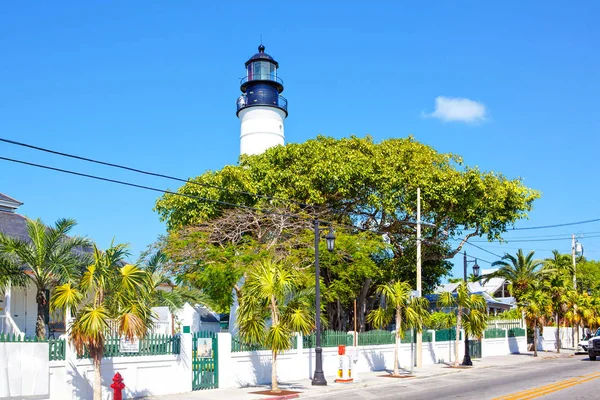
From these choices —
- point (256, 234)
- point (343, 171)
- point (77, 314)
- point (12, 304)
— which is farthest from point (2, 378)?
point (343, 171)

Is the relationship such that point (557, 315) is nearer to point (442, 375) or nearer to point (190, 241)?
point (442, 375)

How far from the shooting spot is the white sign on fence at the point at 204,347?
20.8m

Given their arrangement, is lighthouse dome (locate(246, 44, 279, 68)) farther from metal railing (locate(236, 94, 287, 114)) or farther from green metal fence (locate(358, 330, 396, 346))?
green metal fence (locate(358, 330, 396, 346))

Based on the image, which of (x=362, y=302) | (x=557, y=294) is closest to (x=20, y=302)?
(x=362, y=302)

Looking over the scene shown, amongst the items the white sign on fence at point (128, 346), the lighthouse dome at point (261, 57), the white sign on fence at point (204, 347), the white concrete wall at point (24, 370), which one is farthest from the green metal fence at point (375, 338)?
the lighthouse dome at point (261, 57)

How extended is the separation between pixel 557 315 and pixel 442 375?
21361mm

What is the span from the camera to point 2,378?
14.6 m

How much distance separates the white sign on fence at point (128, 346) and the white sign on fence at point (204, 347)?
2.66 m

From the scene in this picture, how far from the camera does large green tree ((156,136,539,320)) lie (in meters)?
33.7

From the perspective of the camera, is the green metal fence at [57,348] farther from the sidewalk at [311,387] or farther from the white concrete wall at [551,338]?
the white concrete wall at [551,338]

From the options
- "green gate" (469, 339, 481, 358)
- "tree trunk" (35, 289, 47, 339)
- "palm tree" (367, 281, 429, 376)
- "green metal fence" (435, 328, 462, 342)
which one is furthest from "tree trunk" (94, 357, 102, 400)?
"green gate" (469, 339, 481, 358)

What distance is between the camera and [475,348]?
3922 centimetres

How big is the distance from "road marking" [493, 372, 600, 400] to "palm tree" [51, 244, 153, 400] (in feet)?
33.5

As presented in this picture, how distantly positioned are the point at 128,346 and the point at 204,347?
3217mm
